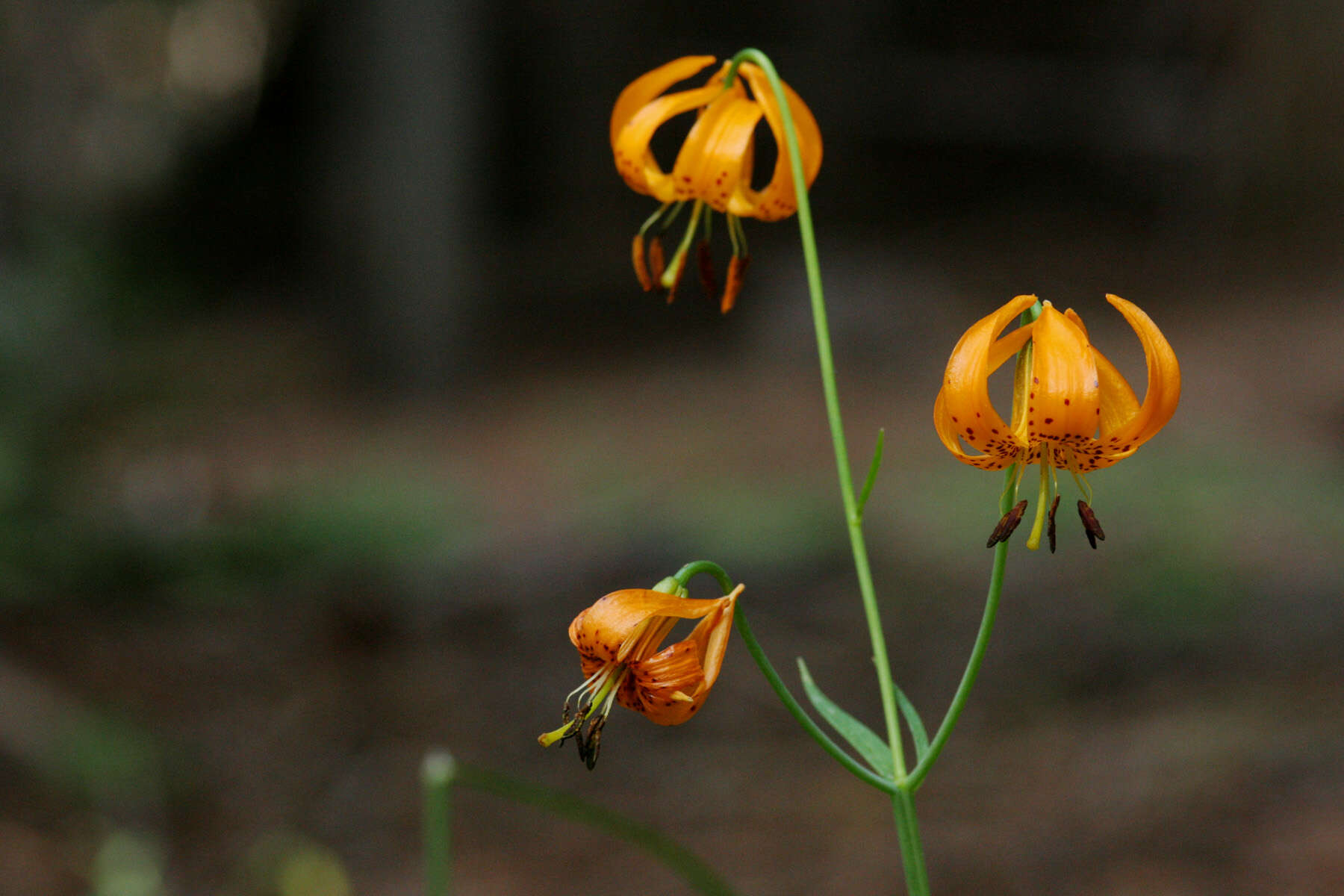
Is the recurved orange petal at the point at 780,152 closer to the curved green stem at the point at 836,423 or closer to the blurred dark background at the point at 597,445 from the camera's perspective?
the curved green stem at the point at 836,423

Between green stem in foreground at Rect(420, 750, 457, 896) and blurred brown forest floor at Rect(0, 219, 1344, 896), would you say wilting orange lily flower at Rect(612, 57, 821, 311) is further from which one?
blurred brown forest floor at Rect(0, 219, 1344, 896)

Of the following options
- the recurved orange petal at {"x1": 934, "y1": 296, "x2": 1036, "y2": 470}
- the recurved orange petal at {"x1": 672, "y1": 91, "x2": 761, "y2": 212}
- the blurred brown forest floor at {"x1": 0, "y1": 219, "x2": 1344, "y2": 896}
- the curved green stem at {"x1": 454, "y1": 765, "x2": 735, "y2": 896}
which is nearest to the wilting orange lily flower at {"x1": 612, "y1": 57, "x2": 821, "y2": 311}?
the recurved orange petal at {"x1": 672, "y1": 91, "x2": 761, "y2": 212}

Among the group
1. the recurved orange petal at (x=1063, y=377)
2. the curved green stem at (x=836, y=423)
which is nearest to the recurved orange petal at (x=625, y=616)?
the curved green stem at (x=836, y=423)

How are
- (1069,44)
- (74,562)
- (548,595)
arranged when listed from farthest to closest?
(1069,44)
(548,595)
(74,562)

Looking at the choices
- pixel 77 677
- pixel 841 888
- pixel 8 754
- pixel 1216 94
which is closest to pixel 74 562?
pixel 77 677

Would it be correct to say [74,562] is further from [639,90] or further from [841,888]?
[639,90]

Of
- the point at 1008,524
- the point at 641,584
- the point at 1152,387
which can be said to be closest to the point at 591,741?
the point at 1008,524

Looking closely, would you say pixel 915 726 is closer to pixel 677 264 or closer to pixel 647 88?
pixel 677 264
